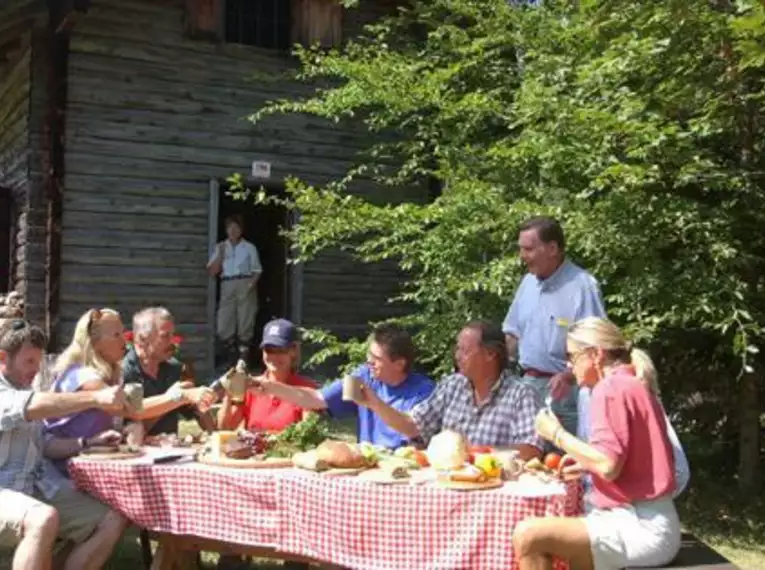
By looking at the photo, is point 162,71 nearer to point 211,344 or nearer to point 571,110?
point 211,344

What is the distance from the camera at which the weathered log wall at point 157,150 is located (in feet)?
33.3

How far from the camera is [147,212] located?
34.3 feet

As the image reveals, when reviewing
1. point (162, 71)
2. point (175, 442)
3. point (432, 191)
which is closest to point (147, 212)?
point (162, 71)

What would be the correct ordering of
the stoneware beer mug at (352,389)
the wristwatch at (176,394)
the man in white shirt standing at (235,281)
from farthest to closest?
the man in white shirt standing at (235,281), the wristwatch at (176,394), the stoneware beer mug at (352,389)

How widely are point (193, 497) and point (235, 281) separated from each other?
7284mm

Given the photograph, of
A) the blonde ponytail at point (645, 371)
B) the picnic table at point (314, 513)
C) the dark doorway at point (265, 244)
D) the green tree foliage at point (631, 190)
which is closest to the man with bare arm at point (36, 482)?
the picnic table at point (314, 513)

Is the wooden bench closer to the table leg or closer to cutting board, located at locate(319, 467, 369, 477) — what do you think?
cutting board, located at locate(319, 467, 369, 477)

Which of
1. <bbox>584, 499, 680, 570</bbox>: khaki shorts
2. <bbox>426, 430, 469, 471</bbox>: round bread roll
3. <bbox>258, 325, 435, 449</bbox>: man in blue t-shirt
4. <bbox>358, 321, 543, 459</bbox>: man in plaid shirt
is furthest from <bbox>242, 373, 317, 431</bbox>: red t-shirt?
<bbox>584, 499, 680, 570</bbox>: khaki shorts

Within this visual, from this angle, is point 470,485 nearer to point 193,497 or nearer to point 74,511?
point 193,497

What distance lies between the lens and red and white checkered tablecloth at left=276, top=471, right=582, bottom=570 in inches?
120

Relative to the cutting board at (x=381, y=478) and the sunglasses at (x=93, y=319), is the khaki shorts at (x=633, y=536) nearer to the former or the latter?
the cutting board at (x=381, y=478)

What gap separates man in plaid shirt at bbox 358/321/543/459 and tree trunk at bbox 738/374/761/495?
11.5 ft

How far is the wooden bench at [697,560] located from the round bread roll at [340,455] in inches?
40.9

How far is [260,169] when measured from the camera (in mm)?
10984
